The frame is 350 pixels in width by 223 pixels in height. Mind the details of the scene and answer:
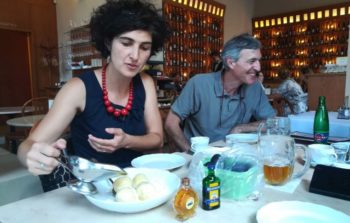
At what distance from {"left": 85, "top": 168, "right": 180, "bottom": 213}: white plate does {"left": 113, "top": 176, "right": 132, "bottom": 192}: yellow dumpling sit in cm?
3

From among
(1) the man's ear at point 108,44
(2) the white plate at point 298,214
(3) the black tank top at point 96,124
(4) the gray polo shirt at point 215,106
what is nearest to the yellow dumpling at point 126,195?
(2) the white plate at point 298,214

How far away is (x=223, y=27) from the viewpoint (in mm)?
8430

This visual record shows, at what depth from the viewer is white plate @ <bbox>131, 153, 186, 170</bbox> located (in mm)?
1197

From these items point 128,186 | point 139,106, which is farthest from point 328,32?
point 128,186

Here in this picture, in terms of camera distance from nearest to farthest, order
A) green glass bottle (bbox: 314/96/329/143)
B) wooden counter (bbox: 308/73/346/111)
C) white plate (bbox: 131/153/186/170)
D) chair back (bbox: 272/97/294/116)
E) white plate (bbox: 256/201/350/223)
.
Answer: white plate (bbox: 256/201/350/223) < white plate (bbox: 131/153/186/170) < green glass bottle (bbox: 314/96/329/143) < wooden counter (bbox: 308/73/346/111) < chair back (bbox: 272/97/294/116)

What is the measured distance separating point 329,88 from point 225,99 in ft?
7.87

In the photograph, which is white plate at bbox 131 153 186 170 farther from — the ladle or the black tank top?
the ladle

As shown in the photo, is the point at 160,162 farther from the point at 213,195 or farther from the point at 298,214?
the point at 298,214

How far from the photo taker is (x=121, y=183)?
844 mm

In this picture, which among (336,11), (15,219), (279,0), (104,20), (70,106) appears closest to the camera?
(15,219)

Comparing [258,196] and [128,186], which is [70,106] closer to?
[128,186]

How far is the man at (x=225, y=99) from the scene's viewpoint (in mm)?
2025

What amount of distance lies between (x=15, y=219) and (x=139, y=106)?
0.93 metres

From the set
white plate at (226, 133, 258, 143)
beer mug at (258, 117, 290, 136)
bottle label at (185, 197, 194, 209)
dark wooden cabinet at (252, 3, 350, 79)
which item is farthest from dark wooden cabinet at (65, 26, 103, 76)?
bottle label at (185, 197, 194, 209)
